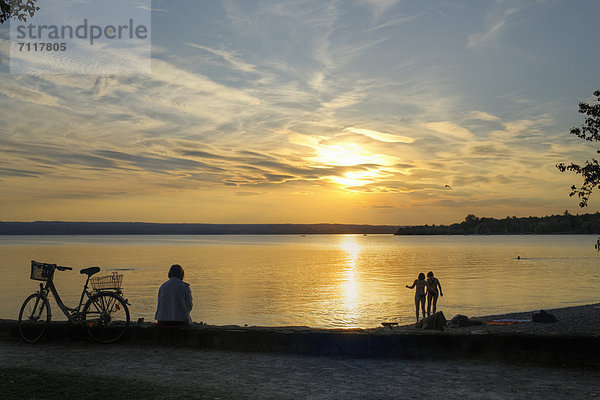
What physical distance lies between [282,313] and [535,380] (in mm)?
25302

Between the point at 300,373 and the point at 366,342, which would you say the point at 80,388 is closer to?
the point at 300,373

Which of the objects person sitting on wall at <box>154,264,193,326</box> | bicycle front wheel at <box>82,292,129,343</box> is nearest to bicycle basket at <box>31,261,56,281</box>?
bicycle front wheel at <box>82,292,129,343</box>

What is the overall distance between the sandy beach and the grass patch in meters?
0.26

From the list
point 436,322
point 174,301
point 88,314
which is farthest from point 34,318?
point 436,322

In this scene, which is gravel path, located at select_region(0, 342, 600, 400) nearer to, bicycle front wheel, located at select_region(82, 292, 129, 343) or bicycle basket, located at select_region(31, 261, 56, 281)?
bicycle front wheel, located at select_region(82, 292, 129, 343)

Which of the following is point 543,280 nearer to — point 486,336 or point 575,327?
point 575,327

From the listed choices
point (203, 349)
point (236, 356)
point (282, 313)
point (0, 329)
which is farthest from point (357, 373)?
point (282, 313)

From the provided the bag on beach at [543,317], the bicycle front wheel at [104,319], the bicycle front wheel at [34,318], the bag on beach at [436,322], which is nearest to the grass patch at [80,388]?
the bicycle front wheel at [104,319]

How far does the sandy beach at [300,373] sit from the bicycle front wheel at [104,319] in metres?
0.28

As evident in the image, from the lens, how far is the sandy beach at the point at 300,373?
7648 millimetres

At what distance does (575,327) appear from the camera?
756 inches

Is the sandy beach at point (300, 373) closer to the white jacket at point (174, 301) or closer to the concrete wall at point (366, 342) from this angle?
the concrete wall at point (366, 342)

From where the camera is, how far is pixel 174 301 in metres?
10.6

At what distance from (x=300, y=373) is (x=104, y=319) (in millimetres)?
4639
